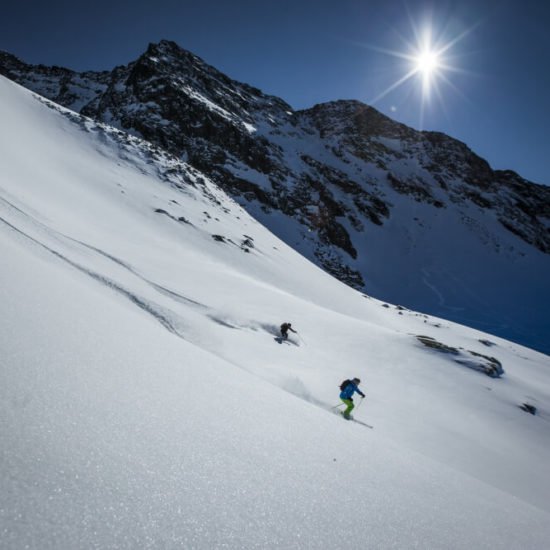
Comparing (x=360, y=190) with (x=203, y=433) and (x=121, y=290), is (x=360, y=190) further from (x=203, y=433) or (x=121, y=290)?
(x=203, y=433)

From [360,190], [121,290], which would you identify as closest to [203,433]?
[121,290]

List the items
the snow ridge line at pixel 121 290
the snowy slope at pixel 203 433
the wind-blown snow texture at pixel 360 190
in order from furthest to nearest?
1. the wind-blown snow texture at pixel 360 190
2. the snow ridge line at pixel 121 290
3. the snowy slope at pixel 203 433

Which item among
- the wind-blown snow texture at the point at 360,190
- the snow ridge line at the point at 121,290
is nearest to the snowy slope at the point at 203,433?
the snow ridge line at the point at 121,290

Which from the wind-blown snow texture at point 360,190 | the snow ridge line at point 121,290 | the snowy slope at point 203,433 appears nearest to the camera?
the snowy slope at point 203,433

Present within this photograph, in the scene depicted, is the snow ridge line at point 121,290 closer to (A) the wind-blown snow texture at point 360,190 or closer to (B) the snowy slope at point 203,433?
(B) the snowy slope at point 203,433

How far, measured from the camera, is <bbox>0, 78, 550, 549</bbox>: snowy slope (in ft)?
5.00

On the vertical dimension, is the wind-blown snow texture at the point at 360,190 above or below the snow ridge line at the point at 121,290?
above

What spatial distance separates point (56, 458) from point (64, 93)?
125 m

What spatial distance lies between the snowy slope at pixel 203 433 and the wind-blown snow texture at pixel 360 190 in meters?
38.6

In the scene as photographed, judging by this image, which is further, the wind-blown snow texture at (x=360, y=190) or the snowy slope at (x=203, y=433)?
the wind-blown snow texture at (x=360, y=190)

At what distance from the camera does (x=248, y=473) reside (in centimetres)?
218

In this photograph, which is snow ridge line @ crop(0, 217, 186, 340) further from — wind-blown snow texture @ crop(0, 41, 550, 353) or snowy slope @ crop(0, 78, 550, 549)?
wind-blown snow texture @ crop(0, 41, 550, 353)

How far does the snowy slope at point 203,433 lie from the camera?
5.00 ft

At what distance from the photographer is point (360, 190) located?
2901 inches
